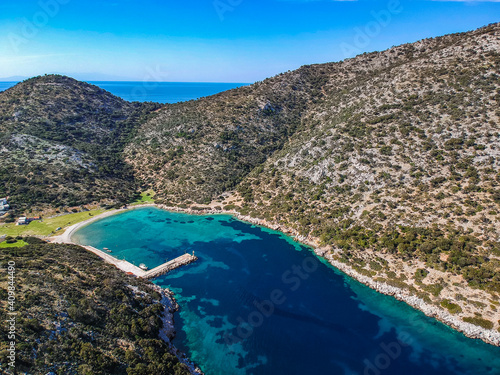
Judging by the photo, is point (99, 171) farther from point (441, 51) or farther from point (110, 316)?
point (441, 51)

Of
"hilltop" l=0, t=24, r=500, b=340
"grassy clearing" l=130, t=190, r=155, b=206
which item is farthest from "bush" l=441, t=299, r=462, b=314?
"grassy clearing" l=130, t=190, r=155, b=206

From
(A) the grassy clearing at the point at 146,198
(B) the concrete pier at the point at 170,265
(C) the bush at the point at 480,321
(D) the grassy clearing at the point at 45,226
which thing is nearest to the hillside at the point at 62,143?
(A) the grassy clearing at the point at 146,198

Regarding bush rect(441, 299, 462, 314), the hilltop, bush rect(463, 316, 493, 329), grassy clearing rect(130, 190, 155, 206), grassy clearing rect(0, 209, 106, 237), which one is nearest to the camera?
bush rect(463, 316, 493, 329)

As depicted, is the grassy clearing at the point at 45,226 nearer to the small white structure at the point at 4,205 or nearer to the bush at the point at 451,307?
the small white structure at the point at 4,205

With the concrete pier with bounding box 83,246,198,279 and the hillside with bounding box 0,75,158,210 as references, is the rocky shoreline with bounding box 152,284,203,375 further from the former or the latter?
the hillside with bounding box 0,75,158,210

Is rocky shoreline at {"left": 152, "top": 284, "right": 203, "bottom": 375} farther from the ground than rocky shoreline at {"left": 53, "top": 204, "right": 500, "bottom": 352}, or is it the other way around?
rocky shoreline at {"left": 53, "top": 204, "right": 500, "bottom": 352}

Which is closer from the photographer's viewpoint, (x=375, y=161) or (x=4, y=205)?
(x=375, y=161)

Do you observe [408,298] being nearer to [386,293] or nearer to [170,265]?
[386,293]

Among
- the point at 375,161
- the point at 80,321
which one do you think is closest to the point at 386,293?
the point at 375,161
